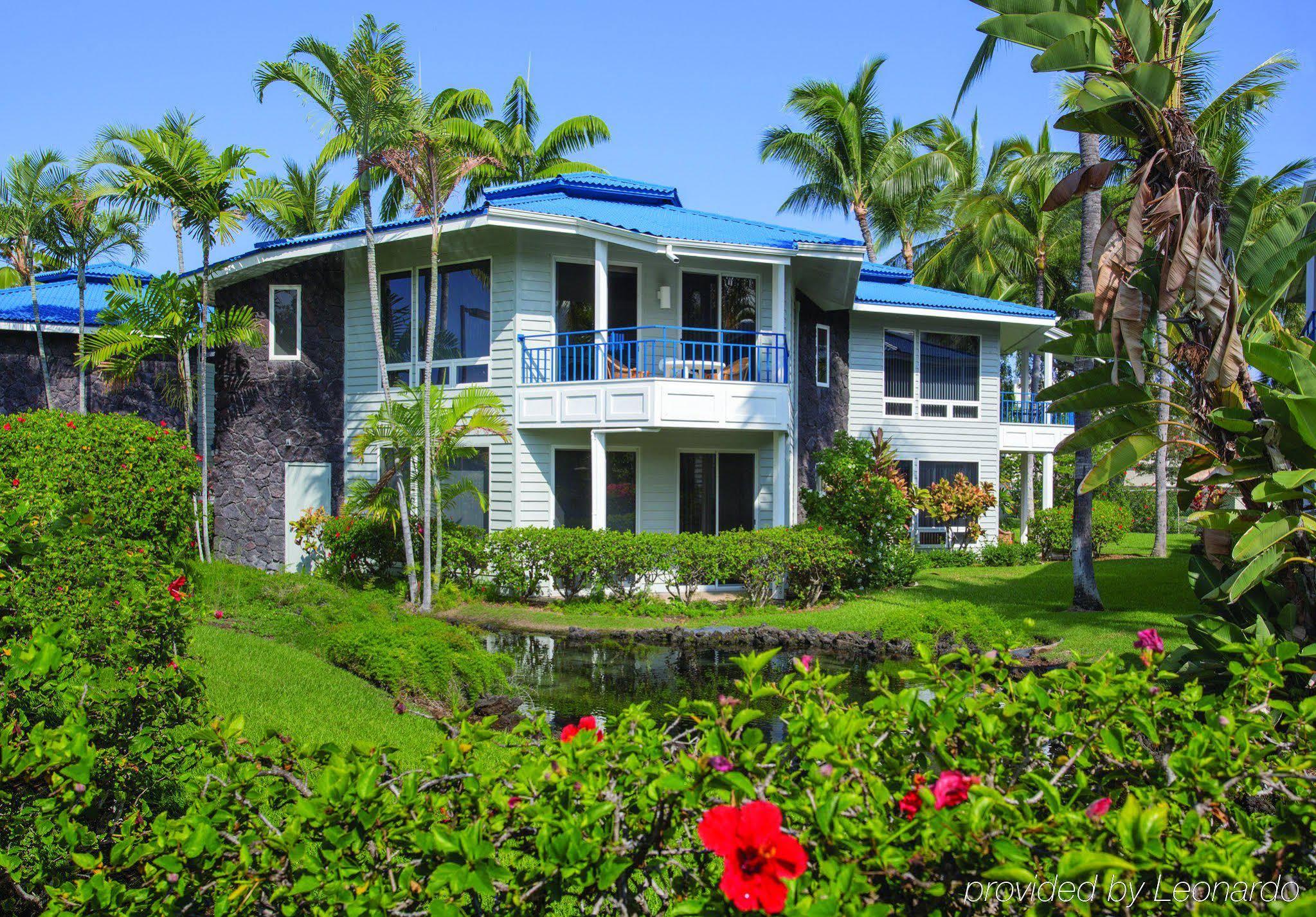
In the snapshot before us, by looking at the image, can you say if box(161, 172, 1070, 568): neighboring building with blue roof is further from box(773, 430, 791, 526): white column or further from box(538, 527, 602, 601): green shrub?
box(538, 527, 602, 601): green shrub

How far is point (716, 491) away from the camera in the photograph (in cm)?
1855

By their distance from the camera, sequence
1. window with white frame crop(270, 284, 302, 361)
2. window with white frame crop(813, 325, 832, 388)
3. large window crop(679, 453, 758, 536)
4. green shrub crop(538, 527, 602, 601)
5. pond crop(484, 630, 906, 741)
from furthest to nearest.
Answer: window with white frame crop(813, 325, 832, 388), window with white frame crop(270, 284, 302, 361), large window crop(679, 453, 758, 536), green shrub crop(538, 527, 602, 601), pond crop(484, 630, 906, 741)

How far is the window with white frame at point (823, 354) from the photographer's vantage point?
22016mm

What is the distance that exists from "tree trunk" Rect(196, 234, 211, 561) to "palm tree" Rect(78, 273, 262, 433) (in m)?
0.17

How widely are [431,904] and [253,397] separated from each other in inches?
761

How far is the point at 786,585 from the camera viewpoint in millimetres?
16625

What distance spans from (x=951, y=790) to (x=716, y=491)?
16393 mm

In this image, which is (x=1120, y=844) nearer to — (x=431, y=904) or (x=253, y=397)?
(x=431, y=904)

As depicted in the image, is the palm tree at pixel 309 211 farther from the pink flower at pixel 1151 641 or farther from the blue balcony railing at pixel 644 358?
the pink flower at pixel 1151 641

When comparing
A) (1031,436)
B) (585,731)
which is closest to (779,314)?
(1031,436)

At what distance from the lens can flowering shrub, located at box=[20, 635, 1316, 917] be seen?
2.02 m

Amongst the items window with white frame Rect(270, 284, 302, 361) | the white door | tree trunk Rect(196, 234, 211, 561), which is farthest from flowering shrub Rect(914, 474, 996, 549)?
tree trunk Rect(196, 234, 211, 561)

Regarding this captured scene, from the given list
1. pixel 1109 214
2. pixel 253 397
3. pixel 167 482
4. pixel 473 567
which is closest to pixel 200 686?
pixel 167 482

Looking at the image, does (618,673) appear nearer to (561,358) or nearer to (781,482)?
(781,482)
